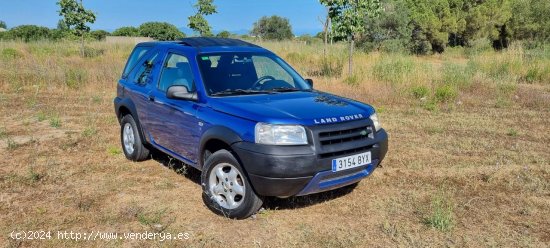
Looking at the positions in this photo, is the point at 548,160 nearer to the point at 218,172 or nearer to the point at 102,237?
the point at 218,172

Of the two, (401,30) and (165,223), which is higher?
(401,30)

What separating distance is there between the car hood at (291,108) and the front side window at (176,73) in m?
0.64

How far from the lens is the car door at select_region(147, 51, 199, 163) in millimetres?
4531

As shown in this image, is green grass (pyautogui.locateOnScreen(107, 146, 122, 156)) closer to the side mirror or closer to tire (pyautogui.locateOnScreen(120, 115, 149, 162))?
tire (pyautogui.locateOnScreen(120, 115, 149, 162))

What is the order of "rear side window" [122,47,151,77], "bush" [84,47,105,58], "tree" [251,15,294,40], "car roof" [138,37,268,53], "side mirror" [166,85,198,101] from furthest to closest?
"tree" [251,15,294,40], "bush" [84,47,105,58], "rear side window" [122,47,151,77], "car roof" [138,37,268,53], "side mirror" [166,85,198,101]

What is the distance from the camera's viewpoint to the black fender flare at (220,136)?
3.87 meters

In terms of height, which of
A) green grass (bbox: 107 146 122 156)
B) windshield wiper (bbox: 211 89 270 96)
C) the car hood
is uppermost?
windshield wiper (bbox: 211 89 270 96)

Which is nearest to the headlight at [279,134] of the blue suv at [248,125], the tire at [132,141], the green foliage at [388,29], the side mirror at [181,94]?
the blue suv at [248,125]

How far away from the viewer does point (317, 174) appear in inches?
148

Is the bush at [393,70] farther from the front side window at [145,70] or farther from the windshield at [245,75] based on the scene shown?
the front side window at [145,70]

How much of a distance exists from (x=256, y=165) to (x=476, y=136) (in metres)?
5.21

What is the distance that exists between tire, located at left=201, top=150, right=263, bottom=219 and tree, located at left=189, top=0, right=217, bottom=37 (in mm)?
20272

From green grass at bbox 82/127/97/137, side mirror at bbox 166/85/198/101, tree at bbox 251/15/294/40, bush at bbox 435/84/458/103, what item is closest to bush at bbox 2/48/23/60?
green grass at bbox 82/127/97/137

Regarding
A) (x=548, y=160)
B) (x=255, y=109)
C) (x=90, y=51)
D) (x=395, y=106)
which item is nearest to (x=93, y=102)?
(x=395, y=106)
